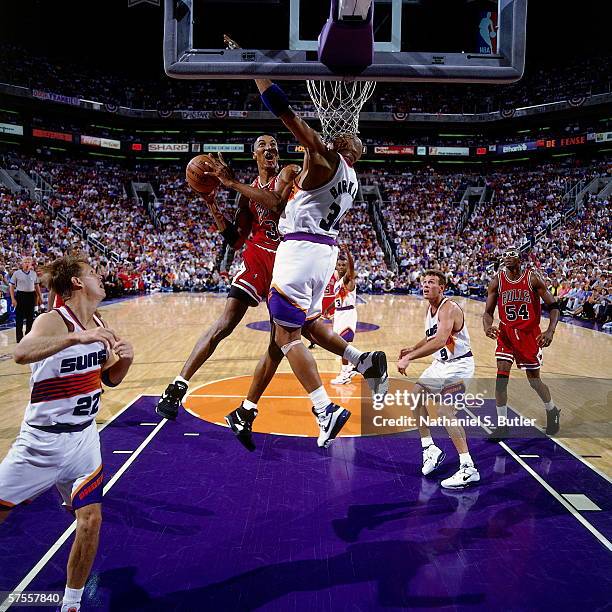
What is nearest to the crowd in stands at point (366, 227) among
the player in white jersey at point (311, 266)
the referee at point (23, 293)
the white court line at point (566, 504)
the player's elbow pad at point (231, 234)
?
the referee at point (23, 293)

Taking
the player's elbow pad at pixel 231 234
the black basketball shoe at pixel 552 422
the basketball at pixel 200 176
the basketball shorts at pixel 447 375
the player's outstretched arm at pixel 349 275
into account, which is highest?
the basketball at pixel 200 176

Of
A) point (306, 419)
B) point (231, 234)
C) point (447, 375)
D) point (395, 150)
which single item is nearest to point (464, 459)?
point (447, 375)

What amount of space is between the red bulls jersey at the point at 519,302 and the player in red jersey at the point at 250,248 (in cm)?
307

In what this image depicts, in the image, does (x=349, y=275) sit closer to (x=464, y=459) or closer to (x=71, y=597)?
(x=464, y=459)

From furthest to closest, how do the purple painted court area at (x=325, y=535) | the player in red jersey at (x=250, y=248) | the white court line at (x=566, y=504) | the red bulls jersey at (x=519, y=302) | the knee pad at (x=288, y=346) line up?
the red bulls jersey at (x=519, y=302)
the player in red jersey at (x=250, y=248)
the white court line at (x=566, y=504)
the knee pad at (x=288, y=346)
the purple painted court area at (x=325, y=535)

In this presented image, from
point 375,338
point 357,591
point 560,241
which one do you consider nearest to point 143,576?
point 357,591

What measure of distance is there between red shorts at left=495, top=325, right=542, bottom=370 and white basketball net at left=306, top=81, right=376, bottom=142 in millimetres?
4453

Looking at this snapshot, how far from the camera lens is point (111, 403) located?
6703mm

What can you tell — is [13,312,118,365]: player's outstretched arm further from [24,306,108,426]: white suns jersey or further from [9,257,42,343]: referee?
[9,257,42,343]: referee

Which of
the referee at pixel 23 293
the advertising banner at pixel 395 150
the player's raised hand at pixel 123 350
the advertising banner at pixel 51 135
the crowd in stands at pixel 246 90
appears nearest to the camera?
the player's raised hand at pixel 123 350

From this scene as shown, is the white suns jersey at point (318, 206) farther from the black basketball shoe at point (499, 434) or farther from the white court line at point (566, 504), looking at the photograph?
the black basketball shoe at point (499, 434)

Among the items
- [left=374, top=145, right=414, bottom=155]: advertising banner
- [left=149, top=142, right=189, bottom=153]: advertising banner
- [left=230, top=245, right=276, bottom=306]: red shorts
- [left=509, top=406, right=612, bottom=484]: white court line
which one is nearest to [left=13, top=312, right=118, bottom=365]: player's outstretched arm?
[left=230, top=245, right=276, bottom=306]: red shorts

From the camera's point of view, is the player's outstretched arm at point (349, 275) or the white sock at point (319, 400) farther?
the player's outstretched arm at point (349, 275)

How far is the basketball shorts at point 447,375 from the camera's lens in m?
4.68
